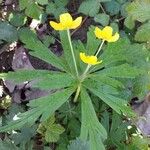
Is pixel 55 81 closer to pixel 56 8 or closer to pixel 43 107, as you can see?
pixel 43 107

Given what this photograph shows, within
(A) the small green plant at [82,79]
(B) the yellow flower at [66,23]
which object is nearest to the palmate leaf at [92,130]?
(A) the small green plant at [82,79]

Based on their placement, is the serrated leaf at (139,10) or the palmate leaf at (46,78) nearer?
the palmate leaf at (46,78)

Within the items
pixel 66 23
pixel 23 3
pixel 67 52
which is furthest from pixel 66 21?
pixel 23 3

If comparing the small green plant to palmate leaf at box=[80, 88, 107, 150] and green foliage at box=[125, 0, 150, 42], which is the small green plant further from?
green foliage at box=[125, 0, 150, 42]

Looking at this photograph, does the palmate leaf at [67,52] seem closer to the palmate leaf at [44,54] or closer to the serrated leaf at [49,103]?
the palmate leaf at [44,54]

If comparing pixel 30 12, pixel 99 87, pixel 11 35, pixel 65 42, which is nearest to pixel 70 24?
pixel 65 42

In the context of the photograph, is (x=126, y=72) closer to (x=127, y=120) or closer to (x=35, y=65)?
(x=127, y=120)
